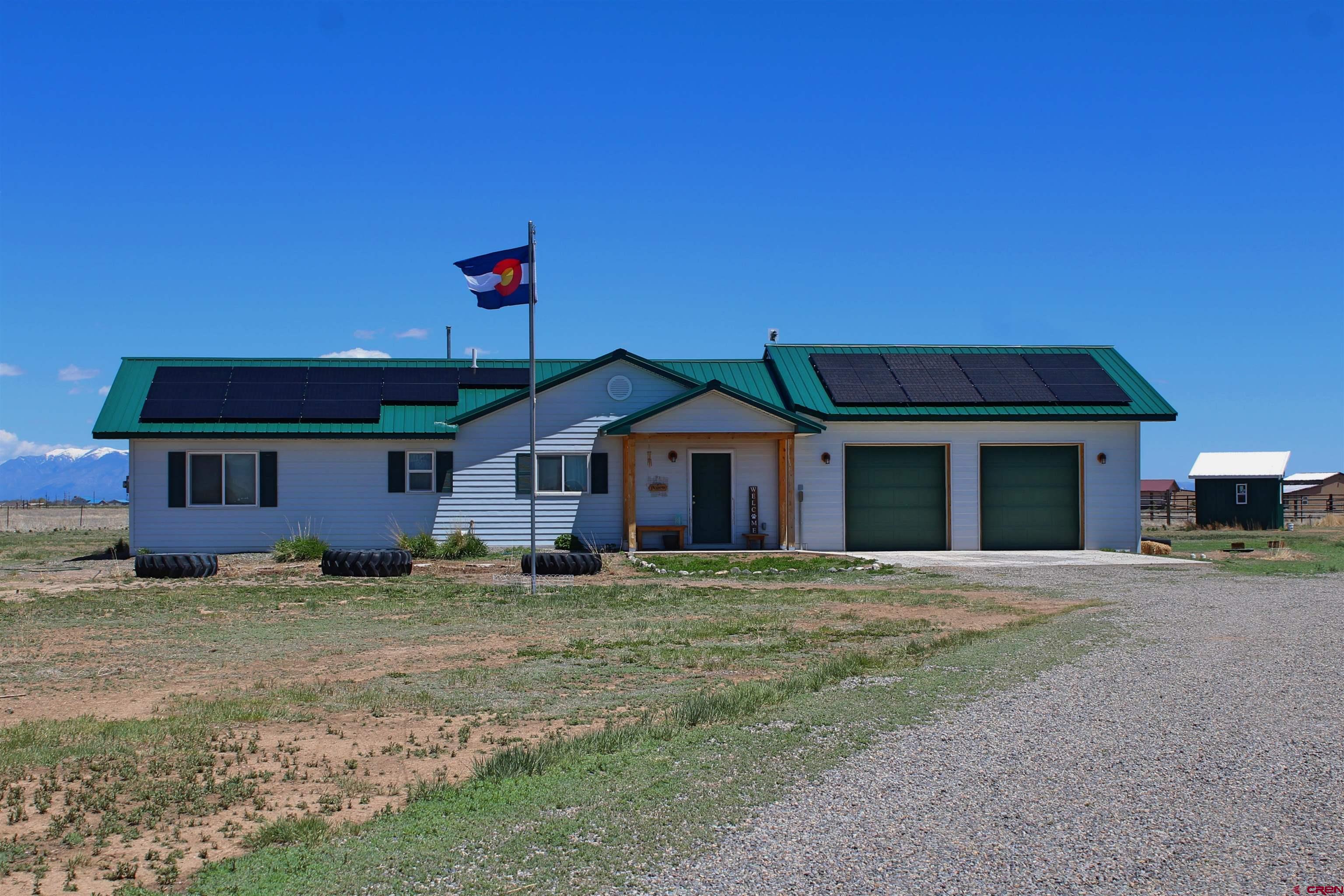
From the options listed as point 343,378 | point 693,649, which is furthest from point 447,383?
point 693,649

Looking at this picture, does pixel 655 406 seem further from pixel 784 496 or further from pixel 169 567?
pixel 169 567

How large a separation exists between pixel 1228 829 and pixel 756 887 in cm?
230

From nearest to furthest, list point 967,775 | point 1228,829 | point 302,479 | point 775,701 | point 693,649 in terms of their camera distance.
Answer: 1. point 1228,829
2. point 967,775
3. point 775,701
4. point 693,649
5. point 302,479

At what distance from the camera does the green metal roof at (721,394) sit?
948 inches

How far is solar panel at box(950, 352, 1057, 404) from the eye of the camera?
84.3 ft

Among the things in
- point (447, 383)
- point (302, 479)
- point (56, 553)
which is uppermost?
point (447, 383)

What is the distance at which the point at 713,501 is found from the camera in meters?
25.2

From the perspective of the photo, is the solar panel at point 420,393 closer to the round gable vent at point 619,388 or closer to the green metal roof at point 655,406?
the green metal roof at point 655,406

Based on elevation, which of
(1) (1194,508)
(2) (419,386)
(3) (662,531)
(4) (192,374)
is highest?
(4) (192,374)

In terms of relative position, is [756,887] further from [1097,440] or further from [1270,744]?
[1097,440]

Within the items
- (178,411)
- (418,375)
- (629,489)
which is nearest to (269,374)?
(178,411)

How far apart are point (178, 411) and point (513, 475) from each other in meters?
7.37

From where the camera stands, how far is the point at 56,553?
26.7 meters

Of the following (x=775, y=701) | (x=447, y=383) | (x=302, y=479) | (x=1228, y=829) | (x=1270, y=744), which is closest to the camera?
(x=1228, y=829)
